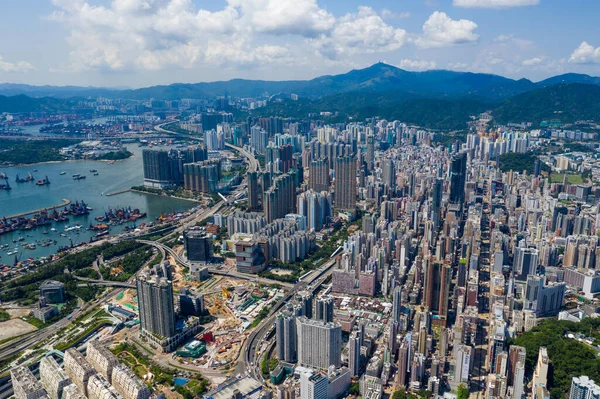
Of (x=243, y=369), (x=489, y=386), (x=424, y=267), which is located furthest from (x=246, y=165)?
(x=489, y=386)

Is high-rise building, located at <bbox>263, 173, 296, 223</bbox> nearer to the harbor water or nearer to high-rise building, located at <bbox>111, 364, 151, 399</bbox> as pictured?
the harbor water

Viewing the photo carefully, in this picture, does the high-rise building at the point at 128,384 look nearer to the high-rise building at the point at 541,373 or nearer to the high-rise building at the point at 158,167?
the high-rise building at the point at 541,373

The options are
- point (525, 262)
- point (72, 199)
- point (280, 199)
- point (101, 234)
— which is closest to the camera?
point (525, 262)

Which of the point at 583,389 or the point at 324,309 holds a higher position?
the point at 324,309

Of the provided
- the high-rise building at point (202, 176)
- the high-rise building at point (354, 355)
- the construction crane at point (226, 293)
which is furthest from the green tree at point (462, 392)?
the high-rise building at point (202, 176)

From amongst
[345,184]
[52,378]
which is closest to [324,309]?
[52,378]

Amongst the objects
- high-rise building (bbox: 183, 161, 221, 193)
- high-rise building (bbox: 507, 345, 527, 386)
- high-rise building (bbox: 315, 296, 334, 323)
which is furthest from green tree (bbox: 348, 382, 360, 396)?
high-rise building (bbox: 183, 161, 221, 193)

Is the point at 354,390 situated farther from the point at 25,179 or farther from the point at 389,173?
the point at 25,179
